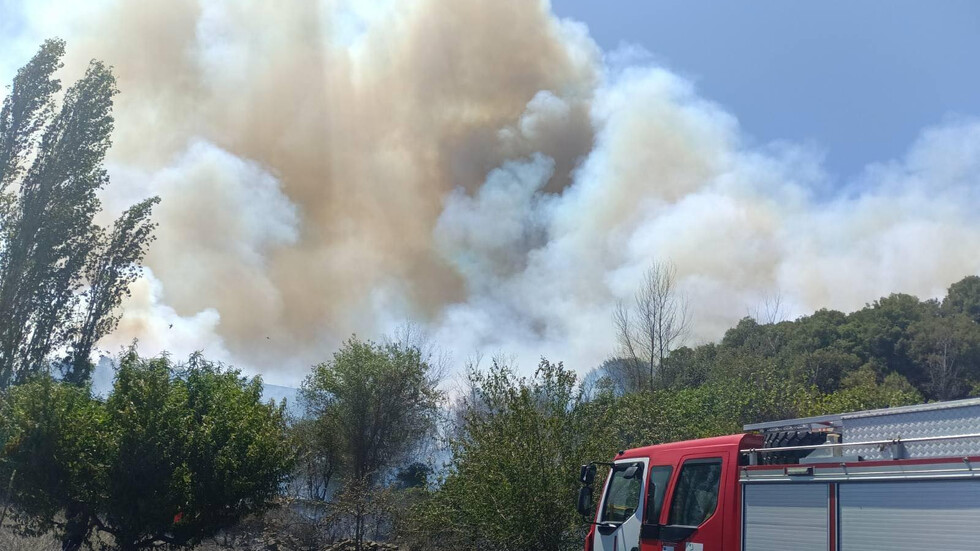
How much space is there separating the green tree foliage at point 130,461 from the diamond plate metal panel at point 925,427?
13.3 metres

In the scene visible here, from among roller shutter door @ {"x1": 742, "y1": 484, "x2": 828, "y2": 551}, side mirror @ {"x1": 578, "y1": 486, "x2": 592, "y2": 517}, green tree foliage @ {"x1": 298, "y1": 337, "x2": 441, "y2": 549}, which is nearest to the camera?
roller shutter door @ {"x1": 742, "y1": 484, "x2": 828, "y2": 551}

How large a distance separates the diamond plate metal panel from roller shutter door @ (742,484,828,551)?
25.4 inches

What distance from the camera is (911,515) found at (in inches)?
233

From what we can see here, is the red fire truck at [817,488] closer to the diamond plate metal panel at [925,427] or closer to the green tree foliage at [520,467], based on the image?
the diamond plate metal panel at [925,427]

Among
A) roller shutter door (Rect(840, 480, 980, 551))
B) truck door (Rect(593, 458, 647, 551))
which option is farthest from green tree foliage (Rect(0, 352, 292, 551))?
roller shutter door (Rect(840, 480, 980, 551))

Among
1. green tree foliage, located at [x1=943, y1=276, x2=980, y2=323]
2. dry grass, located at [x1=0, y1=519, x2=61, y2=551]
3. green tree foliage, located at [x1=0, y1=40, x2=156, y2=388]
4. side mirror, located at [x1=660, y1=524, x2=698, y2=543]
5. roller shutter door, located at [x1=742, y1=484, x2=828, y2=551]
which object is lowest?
dry grass, located at [x1=0, y1=519, x2=61, y2=551]

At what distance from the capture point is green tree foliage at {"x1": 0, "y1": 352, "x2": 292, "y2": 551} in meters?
15.5

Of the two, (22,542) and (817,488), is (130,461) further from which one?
(817,488)

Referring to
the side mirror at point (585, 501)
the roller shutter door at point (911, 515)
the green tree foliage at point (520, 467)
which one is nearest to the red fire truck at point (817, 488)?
the roller shutter door at point (911, 515)

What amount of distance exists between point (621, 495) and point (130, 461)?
11.1 meters

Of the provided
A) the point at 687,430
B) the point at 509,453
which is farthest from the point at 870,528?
the point at 687,430

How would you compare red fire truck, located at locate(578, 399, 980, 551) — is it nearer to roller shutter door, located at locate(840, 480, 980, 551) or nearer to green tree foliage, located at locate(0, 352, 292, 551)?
roller shutter door, located at locate(840, 480, 980, 551)

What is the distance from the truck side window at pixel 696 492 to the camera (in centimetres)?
800

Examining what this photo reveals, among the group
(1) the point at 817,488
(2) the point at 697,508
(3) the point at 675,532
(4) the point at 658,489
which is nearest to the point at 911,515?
(1) the point at 817,488
